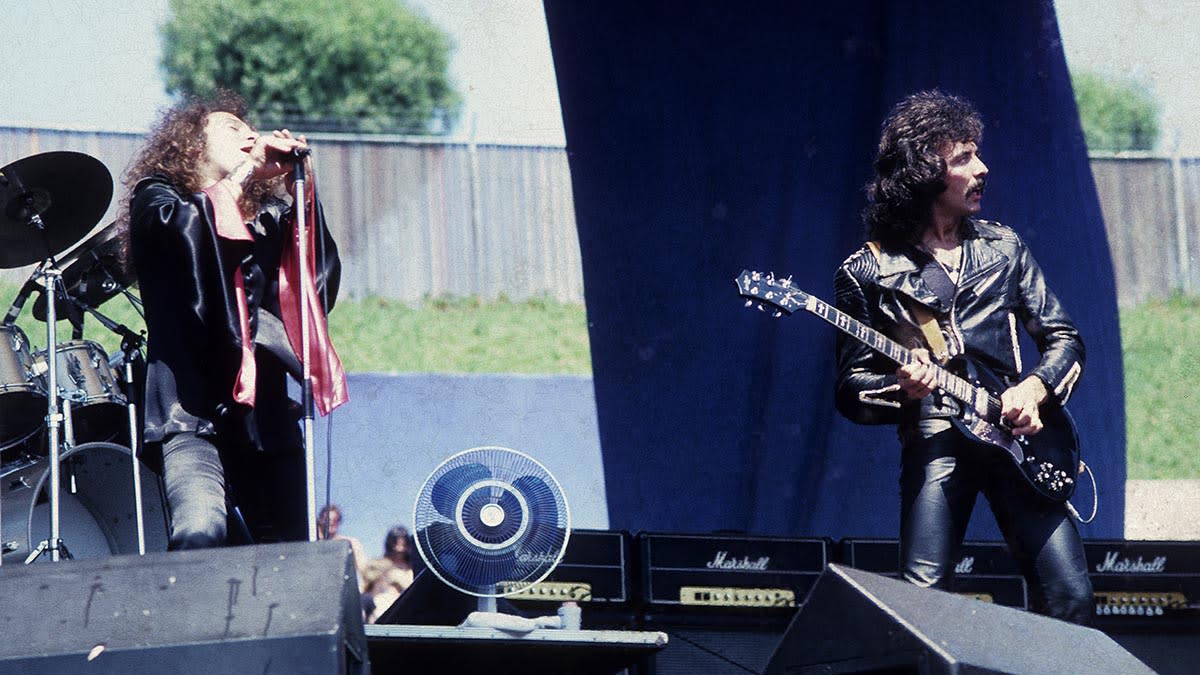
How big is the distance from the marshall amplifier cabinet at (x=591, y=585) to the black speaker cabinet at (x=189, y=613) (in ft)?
7.39

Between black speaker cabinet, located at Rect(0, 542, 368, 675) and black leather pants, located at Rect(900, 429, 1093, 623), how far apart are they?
1.56m

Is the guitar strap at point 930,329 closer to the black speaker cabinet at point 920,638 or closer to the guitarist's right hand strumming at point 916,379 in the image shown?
the guitarist's right hand strumming at point 916,379

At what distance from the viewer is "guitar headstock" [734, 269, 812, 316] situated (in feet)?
13.0

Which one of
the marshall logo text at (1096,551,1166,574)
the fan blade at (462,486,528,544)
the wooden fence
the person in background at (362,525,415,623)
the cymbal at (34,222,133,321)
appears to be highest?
the wooden fence

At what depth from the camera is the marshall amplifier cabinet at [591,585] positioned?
15.4 feet

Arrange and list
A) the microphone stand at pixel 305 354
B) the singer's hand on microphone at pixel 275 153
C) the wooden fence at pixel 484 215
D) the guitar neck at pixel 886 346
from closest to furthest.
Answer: the microphone stand at pixel 305 354
the singer's hand on microphone at pixel 275 153
the guitar neck at pixel 886 346
the wooden fence at pixel 484 215

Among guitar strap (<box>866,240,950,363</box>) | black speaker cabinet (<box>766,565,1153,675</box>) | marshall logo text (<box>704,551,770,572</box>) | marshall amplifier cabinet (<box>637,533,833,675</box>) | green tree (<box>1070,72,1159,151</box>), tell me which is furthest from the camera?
green tree (<box>1070,72,1159,151</box>)

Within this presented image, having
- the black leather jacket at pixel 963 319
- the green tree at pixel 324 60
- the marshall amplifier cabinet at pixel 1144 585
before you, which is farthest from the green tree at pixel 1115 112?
the green tree at pixel 324 60

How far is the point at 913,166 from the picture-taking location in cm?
381

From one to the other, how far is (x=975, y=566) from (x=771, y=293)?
159 centimetres

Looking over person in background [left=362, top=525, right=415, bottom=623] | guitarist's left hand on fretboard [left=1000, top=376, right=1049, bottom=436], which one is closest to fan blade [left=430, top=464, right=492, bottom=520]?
guitarist's left hand on fretboard [left=1000, top=376, right=1049, bottom=436]

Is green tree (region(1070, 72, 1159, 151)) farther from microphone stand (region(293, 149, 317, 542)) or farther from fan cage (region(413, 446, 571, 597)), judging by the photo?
microphone stand (region(293, 149, 317, 542))

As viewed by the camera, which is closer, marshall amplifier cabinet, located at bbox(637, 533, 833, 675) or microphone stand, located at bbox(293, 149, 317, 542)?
microphone stand, located at bbox(293, 149, 317, 542)

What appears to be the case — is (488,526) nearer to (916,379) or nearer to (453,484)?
(453,484)
